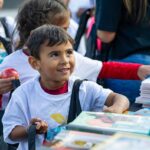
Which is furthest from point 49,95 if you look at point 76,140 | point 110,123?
point 76,140

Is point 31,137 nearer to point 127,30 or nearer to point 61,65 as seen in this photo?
point 61,65

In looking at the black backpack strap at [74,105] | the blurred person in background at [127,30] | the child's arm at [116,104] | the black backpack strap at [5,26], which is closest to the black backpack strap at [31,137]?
the black backpack strap at [74,105]

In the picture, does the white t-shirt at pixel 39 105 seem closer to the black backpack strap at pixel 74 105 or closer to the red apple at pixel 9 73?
the black backpack strap at pixel 74 105

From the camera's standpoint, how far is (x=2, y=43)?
3490 mm

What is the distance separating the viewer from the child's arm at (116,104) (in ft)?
7.93

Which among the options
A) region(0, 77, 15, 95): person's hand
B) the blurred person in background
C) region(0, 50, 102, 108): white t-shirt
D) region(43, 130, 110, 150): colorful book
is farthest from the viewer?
the blurred person in background

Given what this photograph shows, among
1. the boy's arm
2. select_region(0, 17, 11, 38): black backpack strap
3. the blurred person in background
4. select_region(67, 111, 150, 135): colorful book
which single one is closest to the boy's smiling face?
select_region(67, 111, 150, 135): colorful book

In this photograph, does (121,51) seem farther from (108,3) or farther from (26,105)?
(26,105)

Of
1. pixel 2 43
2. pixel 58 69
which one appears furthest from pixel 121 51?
pixel 58 69

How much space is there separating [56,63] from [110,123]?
61 centimetres

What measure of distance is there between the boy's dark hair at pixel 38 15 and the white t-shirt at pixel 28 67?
134mm

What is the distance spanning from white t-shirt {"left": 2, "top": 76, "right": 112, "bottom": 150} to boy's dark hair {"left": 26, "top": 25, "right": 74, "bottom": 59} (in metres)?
0.17

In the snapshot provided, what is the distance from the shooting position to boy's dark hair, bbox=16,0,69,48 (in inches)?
118

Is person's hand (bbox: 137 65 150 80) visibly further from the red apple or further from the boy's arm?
the red apple
